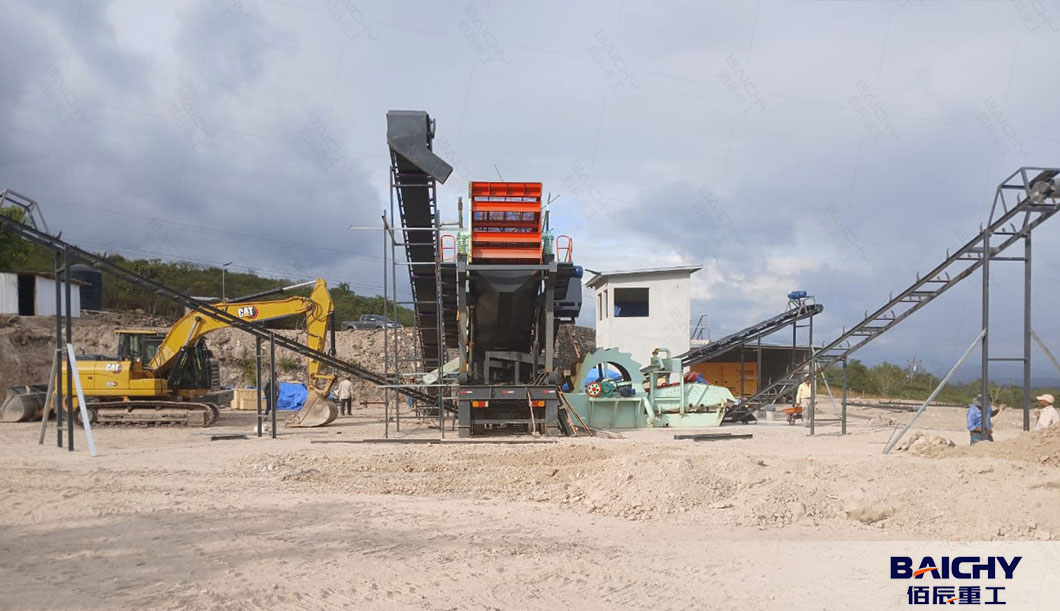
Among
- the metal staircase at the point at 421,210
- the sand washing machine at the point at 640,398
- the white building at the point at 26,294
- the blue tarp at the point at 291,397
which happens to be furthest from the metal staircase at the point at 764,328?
the white building at the point at 26,294

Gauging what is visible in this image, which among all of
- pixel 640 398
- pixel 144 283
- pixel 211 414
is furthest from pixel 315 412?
pixel 640 398

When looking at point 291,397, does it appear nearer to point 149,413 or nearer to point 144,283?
point 149,413

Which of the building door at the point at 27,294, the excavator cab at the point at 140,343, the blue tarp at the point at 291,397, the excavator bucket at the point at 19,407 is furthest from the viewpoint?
the building door at the point at 27,294

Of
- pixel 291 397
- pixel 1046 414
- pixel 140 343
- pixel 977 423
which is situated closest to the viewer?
pixel 1046 414

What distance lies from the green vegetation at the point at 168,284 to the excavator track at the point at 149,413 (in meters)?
14.3

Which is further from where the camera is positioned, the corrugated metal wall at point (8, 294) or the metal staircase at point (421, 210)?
the corrugated metal wall at point (8, 294)

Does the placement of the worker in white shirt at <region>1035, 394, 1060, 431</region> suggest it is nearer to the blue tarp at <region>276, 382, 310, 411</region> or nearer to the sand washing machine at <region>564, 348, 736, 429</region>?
the sand washing machine at <region>564, 348, 736, 429</region>

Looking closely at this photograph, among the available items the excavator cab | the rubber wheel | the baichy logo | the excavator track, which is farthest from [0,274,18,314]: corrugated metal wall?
the baichy logo

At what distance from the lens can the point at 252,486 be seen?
946 centimetres

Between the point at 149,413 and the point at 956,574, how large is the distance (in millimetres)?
18149

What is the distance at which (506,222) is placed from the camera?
49.0 feet

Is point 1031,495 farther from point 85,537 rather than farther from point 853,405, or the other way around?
point 853,405

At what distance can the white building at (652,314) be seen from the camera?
90.3ft

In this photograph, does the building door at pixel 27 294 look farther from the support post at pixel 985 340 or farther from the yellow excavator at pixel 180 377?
the support post at pixel 985 340
